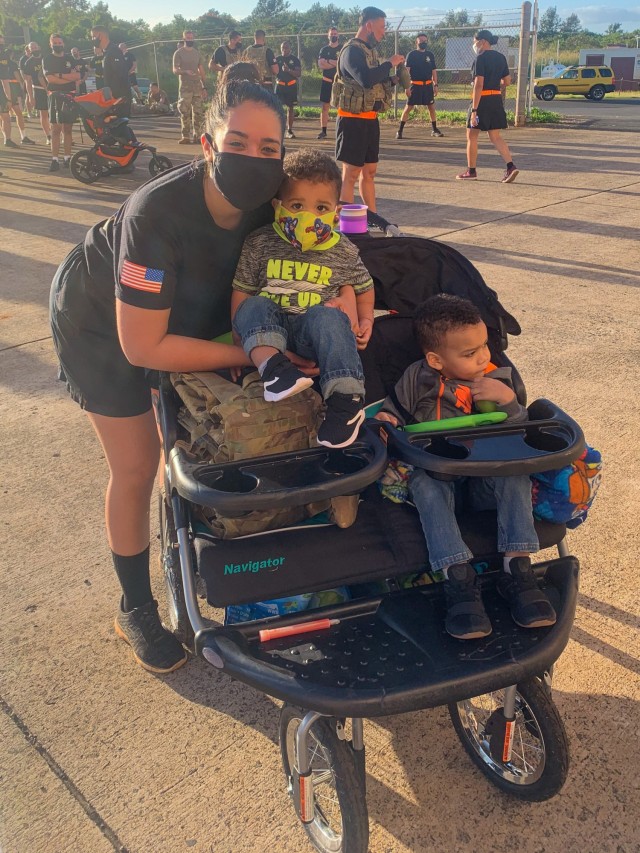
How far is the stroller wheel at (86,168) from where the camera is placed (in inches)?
416

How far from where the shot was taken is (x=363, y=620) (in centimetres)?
192

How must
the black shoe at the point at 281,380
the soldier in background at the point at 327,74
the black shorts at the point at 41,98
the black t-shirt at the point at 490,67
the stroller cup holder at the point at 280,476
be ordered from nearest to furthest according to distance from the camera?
the stroller cup holder at the point at 280,476 → the black shoe at the point at 281,380 → the black t-shirt at the point at 490,67 → the black shorts at the point at 41,98 → the soldier in background at the point at 327,74

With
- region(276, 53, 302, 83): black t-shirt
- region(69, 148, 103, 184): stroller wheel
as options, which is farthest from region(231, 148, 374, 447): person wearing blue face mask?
region(276, 53, 302, 83): black t-shirt

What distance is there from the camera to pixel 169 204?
203 cm

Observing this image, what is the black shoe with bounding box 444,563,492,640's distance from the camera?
178 centimetres

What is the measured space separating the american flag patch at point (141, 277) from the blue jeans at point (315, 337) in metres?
0.29

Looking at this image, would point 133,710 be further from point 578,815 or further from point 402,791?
point 578,815

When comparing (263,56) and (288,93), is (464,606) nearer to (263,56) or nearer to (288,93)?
(263,56)

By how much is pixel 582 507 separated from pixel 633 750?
787 millimetres

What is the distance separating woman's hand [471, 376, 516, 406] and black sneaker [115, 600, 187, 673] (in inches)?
52.7

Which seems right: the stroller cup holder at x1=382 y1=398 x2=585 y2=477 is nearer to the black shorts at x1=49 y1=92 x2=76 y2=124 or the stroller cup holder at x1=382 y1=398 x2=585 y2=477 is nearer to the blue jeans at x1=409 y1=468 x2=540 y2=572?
the blue jeans at x1=409 y1=468 x2=540 y2=572

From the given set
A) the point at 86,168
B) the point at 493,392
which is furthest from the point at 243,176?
the point at 86,168

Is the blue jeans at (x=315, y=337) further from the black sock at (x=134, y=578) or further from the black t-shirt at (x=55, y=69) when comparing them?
the black t-shirt at (x=55, y=69)

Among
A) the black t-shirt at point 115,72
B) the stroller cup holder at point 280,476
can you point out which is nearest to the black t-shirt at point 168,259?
the stroller cup holder at point 280,476
